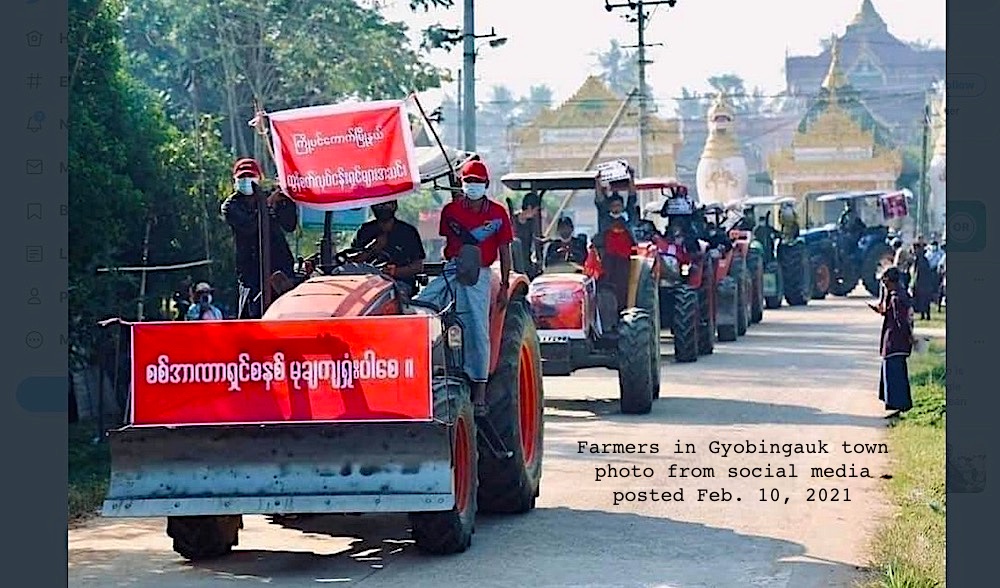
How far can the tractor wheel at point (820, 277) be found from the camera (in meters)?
37.6

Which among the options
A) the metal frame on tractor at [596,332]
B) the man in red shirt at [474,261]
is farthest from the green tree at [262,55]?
the man in red shirt at [474,261]

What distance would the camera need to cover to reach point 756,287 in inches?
1188

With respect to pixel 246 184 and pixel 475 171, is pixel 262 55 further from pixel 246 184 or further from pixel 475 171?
pixel 475 171

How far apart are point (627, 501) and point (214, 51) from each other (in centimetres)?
1592

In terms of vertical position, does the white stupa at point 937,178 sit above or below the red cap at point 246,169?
above

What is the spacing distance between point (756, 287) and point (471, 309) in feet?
67.3

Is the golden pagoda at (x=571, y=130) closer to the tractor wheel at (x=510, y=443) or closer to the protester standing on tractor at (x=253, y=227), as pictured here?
the tractor wheel at (x=510, y=443)

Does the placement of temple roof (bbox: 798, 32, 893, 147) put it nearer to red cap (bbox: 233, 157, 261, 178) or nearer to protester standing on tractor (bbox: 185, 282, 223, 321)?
protester standing on tractor (bbox: 185, 282, 223, 321)

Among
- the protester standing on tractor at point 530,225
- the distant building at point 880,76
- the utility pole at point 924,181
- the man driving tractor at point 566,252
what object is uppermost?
the distant building at point 880,76

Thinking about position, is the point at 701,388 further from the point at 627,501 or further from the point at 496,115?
the point at 496,115

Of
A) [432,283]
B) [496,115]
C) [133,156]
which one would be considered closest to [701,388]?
[133,156]

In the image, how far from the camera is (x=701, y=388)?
18703 mm

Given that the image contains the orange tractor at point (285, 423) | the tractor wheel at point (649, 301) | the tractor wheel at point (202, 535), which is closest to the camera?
the orange tractor at point (285, 423)

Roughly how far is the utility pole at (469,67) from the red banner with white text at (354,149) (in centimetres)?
1580
